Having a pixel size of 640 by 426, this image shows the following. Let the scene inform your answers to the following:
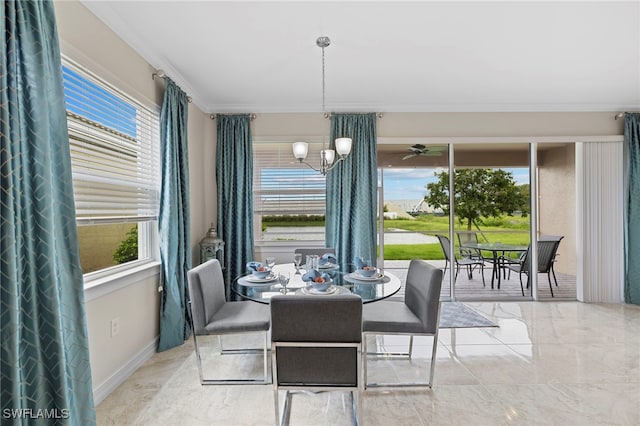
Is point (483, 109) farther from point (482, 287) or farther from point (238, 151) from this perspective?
point (238, 151)

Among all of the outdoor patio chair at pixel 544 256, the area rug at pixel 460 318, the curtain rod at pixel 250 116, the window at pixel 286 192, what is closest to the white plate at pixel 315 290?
the area rug at pixel 460 318

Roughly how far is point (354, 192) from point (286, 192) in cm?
89

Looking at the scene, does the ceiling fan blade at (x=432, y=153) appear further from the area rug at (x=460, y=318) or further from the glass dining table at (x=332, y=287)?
the glass dining table at (x=332, y=287)

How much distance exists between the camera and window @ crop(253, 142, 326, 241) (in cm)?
427

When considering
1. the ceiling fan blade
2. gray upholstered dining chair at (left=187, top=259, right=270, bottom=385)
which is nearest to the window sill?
gray upholstered dining chair at (left=187, top=259, right=270, bottom=385)

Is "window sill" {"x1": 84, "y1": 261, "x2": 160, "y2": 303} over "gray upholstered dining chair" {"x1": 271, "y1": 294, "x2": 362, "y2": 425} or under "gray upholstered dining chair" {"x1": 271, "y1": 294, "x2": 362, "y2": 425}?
over

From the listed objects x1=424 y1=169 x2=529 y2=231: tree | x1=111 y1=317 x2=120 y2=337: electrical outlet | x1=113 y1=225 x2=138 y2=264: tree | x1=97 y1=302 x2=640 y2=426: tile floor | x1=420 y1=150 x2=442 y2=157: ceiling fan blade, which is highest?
x1=420 y1=150 x2=442 y2=157: ceiling fan blade

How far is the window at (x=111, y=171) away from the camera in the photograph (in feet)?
6.71

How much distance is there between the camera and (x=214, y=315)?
7.88 feet

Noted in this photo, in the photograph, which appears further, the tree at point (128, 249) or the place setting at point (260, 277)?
the tree at point (128, 249)

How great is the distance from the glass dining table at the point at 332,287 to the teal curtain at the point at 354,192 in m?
1.32

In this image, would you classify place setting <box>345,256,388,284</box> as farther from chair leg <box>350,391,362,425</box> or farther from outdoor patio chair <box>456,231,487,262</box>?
outdoor patio chair <box>456,231,487,262</box>

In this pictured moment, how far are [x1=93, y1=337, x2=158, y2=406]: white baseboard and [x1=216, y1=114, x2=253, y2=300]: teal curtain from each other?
1329 mm

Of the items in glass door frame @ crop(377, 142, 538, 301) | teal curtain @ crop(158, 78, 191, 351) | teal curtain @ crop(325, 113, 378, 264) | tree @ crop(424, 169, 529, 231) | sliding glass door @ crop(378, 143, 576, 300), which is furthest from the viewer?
tree @ crop(424, 169, 529, 231)
